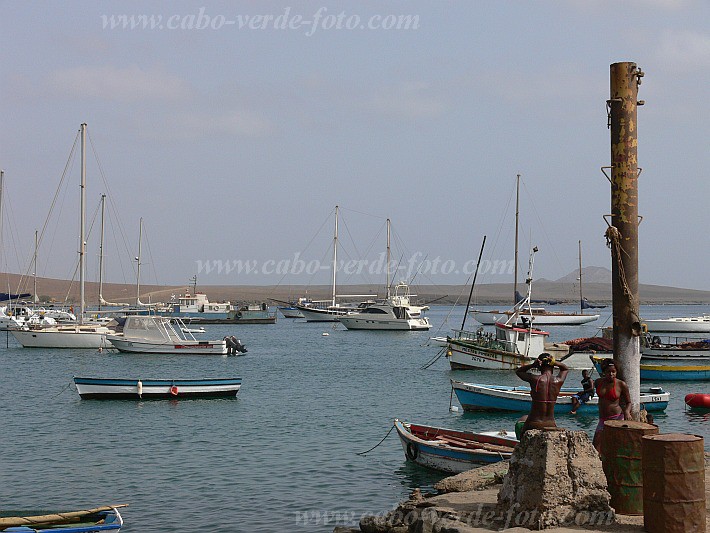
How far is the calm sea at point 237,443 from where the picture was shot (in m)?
17.0

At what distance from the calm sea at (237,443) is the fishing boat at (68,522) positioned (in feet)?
5.31

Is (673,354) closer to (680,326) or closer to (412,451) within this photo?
(412,451)

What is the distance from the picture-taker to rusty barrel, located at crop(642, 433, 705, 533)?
31.5 feet

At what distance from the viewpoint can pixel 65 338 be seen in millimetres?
60031

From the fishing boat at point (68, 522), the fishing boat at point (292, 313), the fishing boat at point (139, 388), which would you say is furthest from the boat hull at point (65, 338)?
the fishing boat at point (292, 313)

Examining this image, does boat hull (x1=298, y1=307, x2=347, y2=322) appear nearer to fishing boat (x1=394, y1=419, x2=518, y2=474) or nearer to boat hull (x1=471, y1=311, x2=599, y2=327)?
boat hull (x1=471, y1=311, x2=599, y2=327)

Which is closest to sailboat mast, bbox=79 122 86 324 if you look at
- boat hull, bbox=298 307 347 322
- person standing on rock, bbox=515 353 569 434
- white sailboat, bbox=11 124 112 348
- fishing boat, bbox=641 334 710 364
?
white sailboat, bbox=11 124 112 348

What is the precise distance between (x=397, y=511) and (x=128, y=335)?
1757 inches

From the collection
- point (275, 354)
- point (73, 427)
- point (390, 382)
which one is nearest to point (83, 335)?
point (275, 354)

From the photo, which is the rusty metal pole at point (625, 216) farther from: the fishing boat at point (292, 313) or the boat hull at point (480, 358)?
the fishing boat at point (292, 313)

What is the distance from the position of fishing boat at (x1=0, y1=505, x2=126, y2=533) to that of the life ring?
7687 millimetres

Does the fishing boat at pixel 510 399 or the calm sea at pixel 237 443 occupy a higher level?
the fishing boat at pixel 510 399

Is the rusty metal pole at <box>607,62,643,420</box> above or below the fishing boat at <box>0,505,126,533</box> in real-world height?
above

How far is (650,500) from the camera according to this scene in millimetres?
9766
